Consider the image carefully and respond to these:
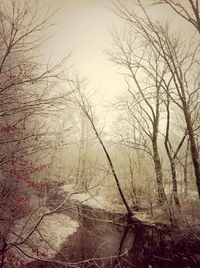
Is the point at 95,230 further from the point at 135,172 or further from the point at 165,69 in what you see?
the point at 165,69

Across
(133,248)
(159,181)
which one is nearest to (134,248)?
(133,248)

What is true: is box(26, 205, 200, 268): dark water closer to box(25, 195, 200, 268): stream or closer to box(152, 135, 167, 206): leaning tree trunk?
box(25, 195, 200, 268): stream

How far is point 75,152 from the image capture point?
30.6 m

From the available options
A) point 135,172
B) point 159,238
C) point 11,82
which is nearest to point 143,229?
point 159,238

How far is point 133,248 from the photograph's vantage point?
12414 millimetres

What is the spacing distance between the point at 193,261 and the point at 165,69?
8.83 metres

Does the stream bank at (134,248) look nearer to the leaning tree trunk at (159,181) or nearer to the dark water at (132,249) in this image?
the dark water at (132,249)

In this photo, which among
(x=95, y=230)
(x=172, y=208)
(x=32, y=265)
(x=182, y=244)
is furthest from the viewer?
(x=95, y=230)

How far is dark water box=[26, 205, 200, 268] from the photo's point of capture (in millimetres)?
10820

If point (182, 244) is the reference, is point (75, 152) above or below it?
above

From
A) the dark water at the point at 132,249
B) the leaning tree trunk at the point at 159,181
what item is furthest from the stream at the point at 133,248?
the leaning tree trunk at the point at 159,181

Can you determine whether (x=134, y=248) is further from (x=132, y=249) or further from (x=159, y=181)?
(x=159, y=181)

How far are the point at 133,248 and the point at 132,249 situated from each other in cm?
9

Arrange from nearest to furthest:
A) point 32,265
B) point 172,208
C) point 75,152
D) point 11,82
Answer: point 11,82
point 32,265
point 172,208
point 75,152
